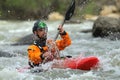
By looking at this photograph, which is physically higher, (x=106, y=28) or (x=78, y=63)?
(x=106, y=28)

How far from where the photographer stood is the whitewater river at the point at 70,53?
6.71m

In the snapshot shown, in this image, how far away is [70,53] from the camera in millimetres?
10320

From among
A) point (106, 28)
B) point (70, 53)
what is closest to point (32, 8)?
point (106, 28)

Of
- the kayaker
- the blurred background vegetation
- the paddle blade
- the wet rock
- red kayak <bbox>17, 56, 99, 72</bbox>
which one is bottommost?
red kayak <bbox>17, 56, 99, 72</bbox>

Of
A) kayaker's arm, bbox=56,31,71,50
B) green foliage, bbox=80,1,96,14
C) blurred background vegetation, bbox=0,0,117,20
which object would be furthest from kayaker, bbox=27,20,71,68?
green foliage, bbox=80,1,96,14

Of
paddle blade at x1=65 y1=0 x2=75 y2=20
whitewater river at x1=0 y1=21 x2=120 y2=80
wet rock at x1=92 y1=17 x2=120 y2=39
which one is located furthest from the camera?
wet rock at x1=92 y1=17 x2=120 y2=39

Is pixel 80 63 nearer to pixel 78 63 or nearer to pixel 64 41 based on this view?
pixel 78 63

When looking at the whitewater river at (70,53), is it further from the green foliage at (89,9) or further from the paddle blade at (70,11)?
the green foliage at (89,9)

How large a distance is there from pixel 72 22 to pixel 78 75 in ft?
40.3

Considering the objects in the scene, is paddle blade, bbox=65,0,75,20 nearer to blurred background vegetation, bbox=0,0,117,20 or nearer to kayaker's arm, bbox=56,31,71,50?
kayaker's arm, bbox=56,31,71,50

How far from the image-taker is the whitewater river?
6.71m

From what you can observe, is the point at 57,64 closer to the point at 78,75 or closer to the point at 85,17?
the point at 78,75

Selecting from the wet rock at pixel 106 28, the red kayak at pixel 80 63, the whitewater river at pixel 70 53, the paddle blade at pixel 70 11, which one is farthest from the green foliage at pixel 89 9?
the red kayak at pixel 80 63

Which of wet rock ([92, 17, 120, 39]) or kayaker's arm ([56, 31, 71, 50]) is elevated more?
wet rock ([92, 17, 120, 39])
